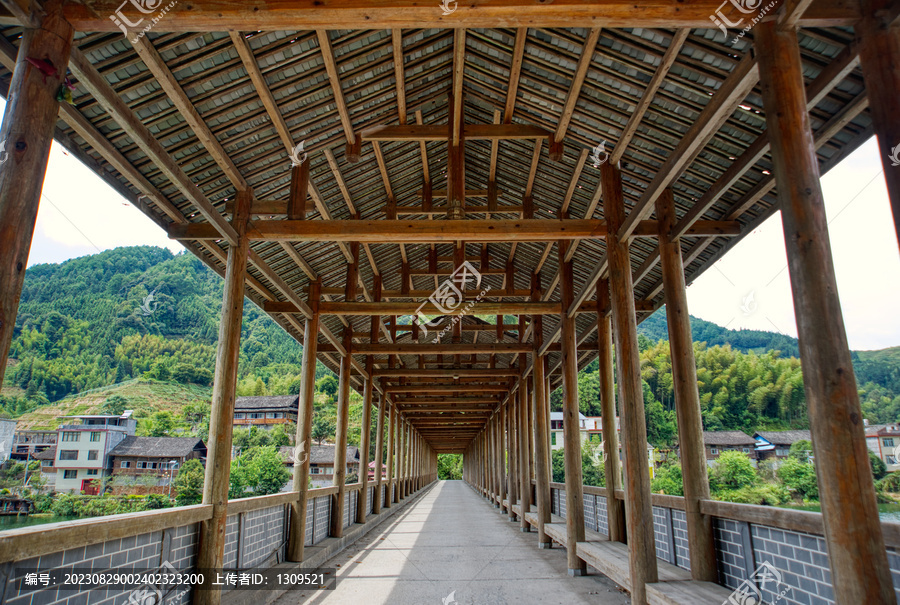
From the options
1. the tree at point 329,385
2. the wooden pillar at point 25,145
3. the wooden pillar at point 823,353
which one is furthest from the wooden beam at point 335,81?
the tree at point 329,385

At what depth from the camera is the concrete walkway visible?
5.96 metres

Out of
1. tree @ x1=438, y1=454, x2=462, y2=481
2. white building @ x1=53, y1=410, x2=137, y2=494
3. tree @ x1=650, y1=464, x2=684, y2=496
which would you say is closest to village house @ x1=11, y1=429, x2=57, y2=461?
white building @ x1=53, y1=410, x2=137, y2=494

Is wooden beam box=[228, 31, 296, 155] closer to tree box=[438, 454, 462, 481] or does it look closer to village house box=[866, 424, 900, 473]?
village house box=[866, 424, 900, 473]

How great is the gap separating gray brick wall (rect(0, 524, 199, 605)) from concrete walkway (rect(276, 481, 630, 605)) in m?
1.68

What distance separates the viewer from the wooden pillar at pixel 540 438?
9.84 m

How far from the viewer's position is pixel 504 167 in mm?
8281

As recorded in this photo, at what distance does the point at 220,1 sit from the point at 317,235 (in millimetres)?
2865

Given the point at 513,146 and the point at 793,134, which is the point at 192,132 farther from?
the point at 793,134

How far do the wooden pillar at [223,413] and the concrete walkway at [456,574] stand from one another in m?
1.36

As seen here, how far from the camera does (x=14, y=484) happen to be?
39406 millimetres

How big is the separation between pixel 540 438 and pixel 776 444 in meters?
48.3

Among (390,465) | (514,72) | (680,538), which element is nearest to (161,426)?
(390,465)

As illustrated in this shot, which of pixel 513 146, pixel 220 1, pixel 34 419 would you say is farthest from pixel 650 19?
pixel 34 419

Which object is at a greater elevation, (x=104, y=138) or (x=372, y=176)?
(x=372, y=176)
